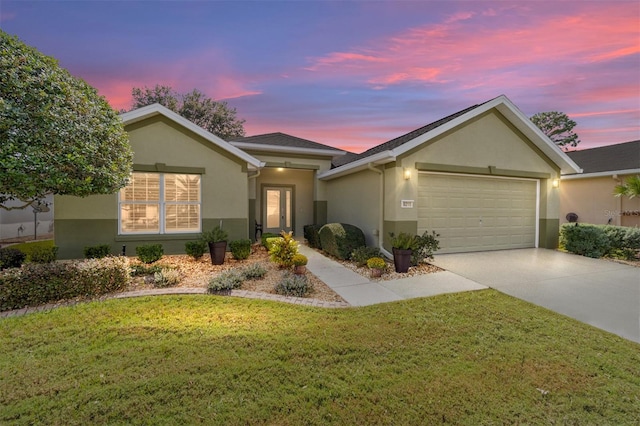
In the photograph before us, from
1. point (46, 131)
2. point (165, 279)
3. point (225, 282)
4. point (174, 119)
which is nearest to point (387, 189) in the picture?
point (225, 282)

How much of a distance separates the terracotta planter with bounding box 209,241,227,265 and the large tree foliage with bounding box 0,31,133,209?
2997 millimetres

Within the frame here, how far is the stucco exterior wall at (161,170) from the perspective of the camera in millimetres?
8328

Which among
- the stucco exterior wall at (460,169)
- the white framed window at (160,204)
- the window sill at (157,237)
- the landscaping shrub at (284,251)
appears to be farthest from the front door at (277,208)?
the landscaping shrub at (284,251)

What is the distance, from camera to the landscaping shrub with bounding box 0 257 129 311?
4.93 m

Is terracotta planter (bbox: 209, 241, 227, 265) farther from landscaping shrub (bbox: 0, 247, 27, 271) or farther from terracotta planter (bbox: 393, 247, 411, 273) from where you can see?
terracotta planter (bbox: 393, 247, 411, 273)

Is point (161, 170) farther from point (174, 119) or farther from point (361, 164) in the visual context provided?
point (361, 164)

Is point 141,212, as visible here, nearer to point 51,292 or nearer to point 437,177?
point 51,292

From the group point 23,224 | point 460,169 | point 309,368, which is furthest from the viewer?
point 23,224

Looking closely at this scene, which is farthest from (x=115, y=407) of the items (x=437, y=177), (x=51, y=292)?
(x=437, y=177)

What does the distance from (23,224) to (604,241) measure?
2606cm

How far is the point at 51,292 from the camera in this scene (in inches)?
203

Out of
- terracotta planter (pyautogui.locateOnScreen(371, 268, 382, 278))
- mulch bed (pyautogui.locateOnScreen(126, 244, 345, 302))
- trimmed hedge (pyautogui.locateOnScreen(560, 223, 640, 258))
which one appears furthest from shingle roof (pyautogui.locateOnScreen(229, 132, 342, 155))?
trimmed hedge (pyautogui.locateOnScreen(560, 223, 640, 258))

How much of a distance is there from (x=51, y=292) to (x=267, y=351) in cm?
446

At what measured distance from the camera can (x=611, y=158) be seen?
48.1 feet
